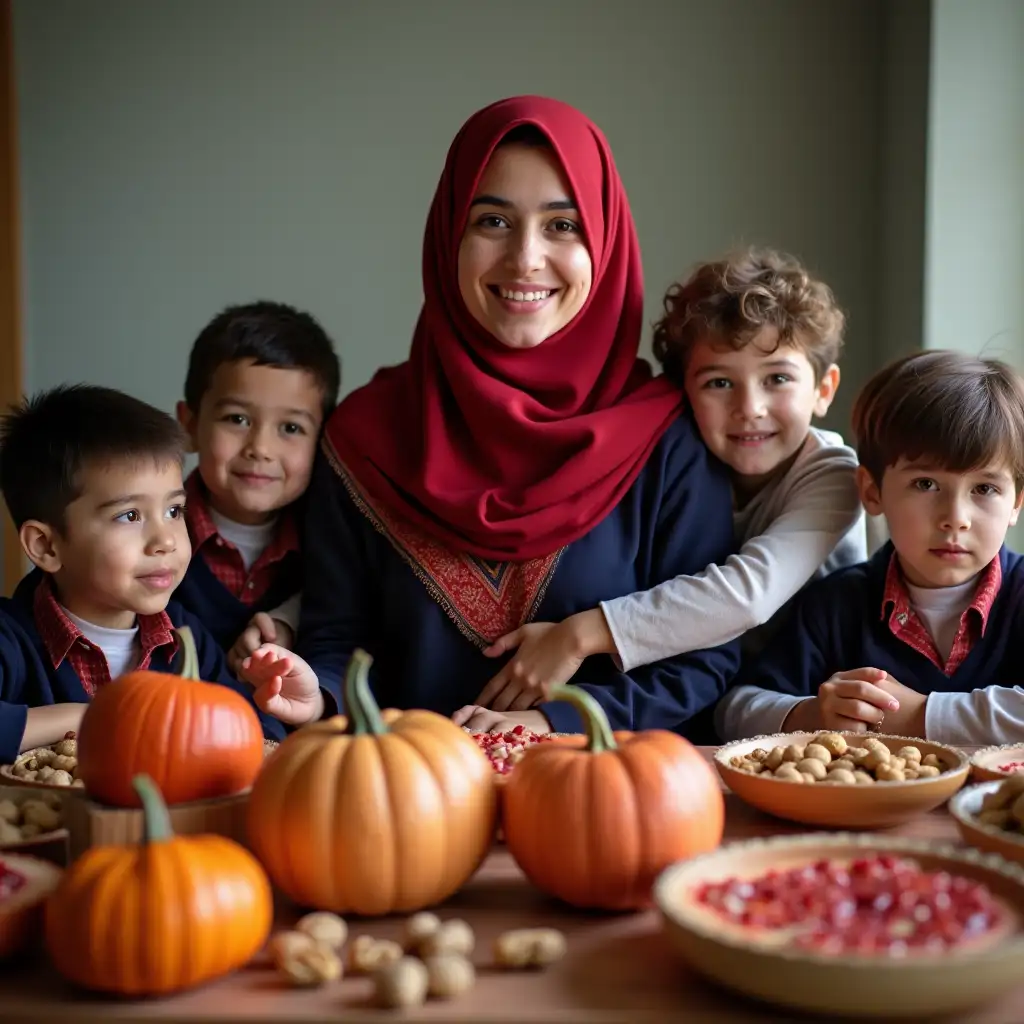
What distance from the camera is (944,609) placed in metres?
1.83

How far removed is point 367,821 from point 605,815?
19 cm

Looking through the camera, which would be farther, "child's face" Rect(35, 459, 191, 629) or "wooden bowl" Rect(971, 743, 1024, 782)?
"child's face" Rect(35, 459, 191, 629)

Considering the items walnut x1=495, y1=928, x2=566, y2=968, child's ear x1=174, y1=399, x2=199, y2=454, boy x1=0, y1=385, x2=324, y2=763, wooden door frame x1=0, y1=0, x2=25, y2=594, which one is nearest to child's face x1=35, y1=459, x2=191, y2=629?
boy x1=0, y1=385, x2=324, y2=763

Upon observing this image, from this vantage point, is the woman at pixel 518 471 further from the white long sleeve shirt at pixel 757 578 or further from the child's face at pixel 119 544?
the child's face at pixel 119 544

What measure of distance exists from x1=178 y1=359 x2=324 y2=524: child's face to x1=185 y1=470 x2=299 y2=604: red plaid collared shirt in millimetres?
43

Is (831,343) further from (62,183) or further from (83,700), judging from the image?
(62,183)

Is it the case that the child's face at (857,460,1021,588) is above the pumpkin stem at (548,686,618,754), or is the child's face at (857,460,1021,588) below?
above

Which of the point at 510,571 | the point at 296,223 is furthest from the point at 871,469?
the point at 296,223

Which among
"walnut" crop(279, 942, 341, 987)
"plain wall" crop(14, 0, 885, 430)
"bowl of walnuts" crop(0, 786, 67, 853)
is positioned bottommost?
"walnut" crop(279, 942, 341, 987)

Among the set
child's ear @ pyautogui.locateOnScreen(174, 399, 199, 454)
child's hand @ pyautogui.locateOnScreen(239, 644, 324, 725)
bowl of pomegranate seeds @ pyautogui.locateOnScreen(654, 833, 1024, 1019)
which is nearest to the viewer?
bowl of pomegranate seeds @ pyautogui.locateOnScreen(654, 833, 1024, 1019)

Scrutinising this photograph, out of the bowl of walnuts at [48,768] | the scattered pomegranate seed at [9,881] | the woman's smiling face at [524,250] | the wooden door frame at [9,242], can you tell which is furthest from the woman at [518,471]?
the wooden door frame at [9,242]

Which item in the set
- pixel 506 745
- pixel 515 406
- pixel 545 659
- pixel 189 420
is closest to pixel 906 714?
pixel 545 659

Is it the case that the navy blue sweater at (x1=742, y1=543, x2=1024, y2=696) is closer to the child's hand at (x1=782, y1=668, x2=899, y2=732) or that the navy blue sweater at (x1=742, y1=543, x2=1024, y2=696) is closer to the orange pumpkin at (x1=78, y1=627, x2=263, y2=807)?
the child's hand at (x1=782, y1=668, x2=899, y2=732)

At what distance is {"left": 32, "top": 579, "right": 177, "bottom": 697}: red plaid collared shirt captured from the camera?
1.75m
